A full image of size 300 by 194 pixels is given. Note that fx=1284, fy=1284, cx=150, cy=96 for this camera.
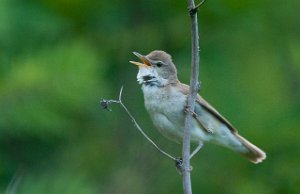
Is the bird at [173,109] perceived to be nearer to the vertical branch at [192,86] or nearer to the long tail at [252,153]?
the long tail at [252,153]

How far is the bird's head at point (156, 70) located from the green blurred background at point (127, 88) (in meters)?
0.45

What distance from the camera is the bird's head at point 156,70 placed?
7.87 meters

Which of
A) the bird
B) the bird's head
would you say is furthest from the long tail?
the bird's head

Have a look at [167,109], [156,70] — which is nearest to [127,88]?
[156,70]

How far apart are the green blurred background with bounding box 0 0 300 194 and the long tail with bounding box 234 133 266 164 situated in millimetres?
382

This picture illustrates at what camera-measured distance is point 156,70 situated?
798 centimetres

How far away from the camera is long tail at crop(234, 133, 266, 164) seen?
27.6 ft

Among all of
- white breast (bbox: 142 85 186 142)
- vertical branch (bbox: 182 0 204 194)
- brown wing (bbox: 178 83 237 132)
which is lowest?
vertical branch (bbox: 182 0 204 194)

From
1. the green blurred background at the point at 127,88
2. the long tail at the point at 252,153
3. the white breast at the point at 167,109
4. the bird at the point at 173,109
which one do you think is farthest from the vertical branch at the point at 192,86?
the long tail at the point at 252,153

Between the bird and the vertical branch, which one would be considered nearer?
the vertical branch

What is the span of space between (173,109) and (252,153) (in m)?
0.98

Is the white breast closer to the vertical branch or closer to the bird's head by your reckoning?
the bird's head

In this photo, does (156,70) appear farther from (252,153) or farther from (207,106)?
(252,153)

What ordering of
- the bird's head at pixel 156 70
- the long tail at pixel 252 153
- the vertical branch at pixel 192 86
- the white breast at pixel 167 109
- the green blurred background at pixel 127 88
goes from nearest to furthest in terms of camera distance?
the vertical branch at pixel 192 86 < the white breast at pixel 167 109 < the bird's head at pixel 156 70 < the green blurred background at pixel 127 88 < the long tail at pixel 252 153
